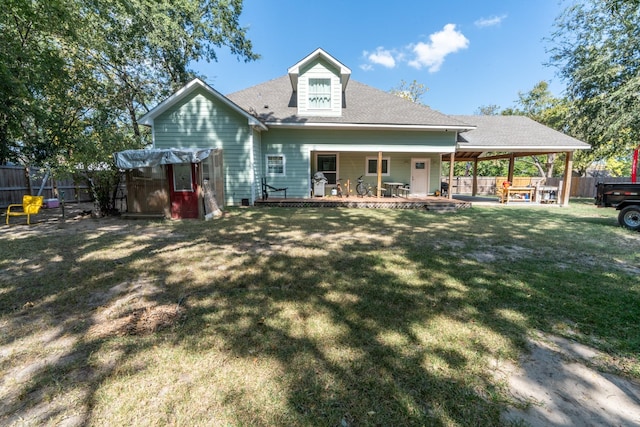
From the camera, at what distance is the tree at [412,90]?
3338 cm

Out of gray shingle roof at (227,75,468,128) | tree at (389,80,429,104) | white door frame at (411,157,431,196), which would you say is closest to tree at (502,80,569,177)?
tree at (389,80,429,104)

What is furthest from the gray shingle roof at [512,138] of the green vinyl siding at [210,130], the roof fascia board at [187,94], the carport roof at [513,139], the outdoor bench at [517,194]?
the green vinyl siding at [210,130]

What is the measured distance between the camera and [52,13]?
1014 centimetres

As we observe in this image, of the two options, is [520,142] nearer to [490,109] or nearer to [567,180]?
[567,180]

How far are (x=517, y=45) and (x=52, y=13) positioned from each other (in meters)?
22.7

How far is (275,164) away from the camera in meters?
12.6

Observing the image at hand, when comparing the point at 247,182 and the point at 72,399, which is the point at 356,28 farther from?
the point at 72,399

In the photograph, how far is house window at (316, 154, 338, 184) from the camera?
14180 millimetres

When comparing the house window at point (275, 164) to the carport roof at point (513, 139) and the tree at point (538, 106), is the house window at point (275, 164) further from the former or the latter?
the tree at point (538, 106)

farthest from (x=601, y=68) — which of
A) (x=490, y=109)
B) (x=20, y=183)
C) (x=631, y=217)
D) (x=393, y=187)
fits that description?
(x=490, y=109)

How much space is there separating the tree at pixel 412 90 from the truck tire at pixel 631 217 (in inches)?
1151

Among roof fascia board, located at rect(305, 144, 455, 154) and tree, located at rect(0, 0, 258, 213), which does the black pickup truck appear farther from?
tree, located at rect(0, 0, 258, 213)

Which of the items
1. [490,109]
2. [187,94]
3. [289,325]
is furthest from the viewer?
[490,109]

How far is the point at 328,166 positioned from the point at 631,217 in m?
10.8
